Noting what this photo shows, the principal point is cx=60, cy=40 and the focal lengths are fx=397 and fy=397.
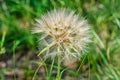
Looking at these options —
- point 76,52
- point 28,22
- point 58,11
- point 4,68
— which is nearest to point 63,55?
point 76,52

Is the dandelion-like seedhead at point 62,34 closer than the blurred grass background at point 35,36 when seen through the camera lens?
Yes

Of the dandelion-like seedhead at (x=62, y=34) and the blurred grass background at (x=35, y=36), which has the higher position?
the blurred grass background at (x=35, y=36)

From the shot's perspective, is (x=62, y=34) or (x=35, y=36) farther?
(x=35, y=36)

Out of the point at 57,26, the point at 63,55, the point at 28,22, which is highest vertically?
the point at 28,22

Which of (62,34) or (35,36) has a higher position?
(35,36)

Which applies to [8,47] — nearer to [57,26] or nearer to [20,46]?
[20,46]

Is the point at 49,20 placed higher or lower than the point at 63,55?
higher
